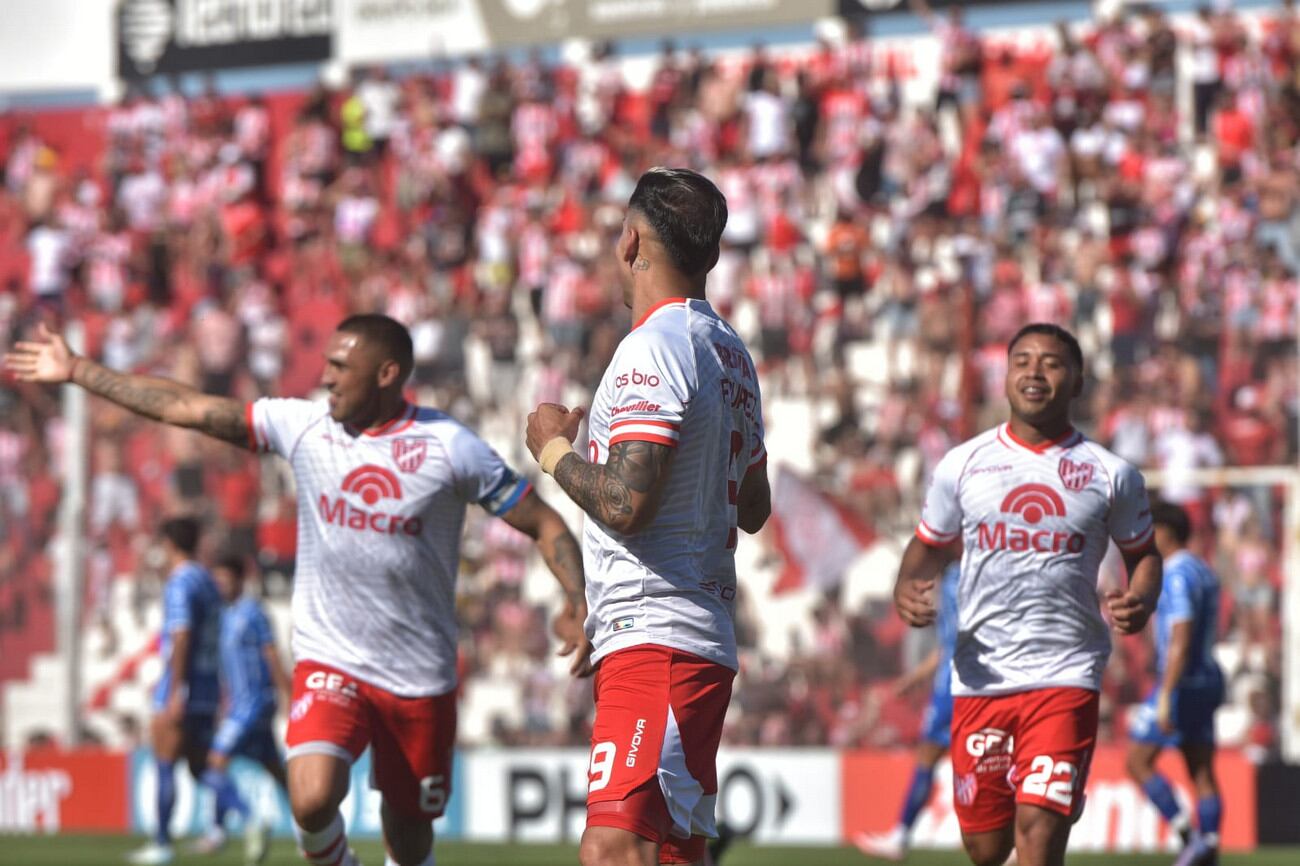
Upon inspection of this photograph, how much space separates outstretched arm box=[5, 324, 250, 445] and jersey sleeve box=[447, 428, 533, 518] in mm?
909

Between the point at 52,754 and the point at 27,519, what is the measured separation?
2736 millimetres

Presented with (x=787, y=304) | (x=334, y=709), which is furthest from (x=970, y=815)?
(x=787, y=304)

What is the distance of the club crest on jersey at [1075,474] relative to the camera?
26.2 feet

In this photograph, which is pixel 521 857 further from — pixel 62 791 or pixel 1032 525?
pixel 1032 525

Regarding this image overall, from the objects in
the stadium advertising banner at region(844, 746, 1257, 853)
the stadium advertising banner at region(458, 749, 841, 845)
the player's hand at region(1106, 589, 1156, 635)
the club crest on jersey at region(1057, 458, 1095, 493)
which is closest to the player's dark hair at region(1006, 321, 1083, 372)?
the club crest on jersey at region(1057, 458, 1095, 493)

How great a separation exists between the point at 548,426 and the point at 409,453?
2.46m

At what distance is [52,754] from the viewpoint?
19391 mm

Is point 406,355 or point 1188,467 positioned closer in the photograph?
point 406,355

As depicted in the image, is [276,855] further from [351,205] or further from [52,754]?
[351,205]

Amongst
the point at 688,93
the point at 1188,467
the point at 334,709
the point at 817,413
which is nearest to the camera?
the point at 334,709

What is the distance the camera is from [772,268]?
73.8 ft

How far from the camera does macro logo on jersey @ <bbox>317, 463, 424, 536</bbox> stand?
26.3ft

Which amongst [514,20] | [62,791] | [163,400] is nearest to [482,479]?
[163,400]

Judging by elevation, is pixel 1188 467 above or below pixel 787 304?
below
